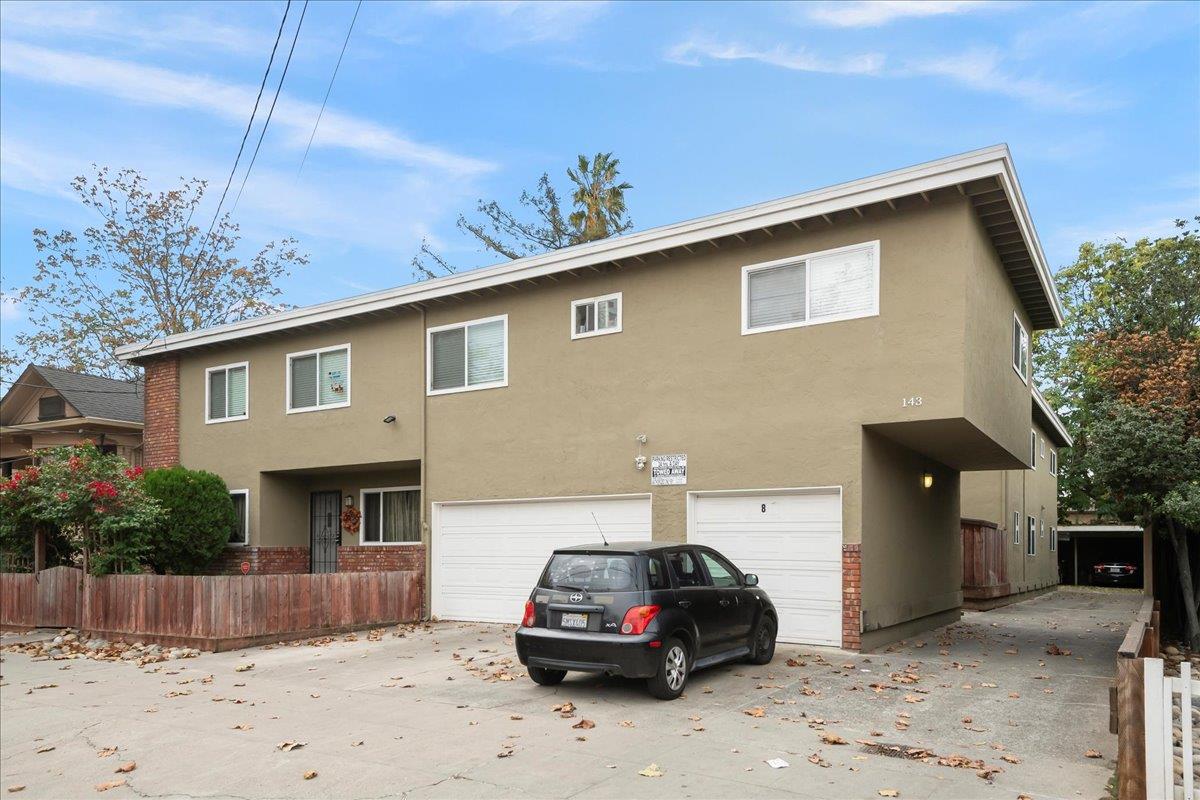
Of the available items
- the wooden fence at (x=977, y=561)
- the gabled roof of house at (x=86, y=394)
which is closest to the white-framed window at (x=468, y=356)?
the wooden fence at (x=977, y=561)

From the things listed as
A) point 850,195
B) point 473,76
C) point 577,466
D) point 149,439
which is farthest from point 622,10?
point 149,439

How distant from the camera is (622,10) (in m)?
12.8

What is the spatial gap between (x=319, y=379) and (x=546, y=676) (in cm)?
1043

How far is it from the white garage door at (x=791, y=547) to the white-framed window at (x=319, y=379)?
8.06 meters

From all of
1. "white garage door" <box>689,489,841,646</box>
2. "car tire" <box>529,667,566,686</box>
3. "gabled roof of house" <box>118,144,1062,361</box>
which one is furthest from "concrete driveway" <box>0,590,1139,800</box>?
"gabled roof of house" <box>118,144,1062,361</box>

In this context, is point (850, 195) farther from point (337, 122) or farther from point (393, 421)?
point (393, 421)

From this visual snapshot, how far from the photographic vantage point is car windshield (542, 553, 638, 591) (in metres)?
9.47

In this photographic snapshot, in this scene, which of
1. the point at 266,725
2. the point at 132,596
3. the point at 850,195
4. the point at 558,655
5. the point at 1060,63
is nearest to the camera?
the point at 266,725

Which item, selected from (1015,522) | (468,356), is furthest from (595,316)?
(1015,522)

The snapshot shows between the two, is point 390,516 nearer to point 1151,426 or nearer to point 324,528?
point 324,528

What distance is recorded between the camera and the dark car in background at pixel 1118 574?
35562 millimetres

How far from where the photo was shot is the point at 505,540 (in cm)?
1599

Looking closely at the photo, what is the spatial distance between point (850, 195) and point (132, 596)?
467 inches

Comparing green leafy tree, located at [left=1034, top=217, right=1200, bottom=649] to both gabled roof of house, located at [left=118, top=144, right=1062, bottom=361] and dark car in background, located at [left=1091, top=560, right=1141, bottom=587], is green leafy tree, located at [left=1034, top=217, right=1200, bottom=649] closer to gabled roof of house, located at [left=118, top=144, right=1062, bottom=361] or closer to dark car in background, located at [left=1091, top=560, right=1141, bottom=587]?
gabled roof of house, located at [left=118, top=144, right=1062, bottom=361]
